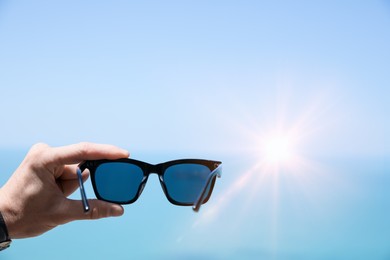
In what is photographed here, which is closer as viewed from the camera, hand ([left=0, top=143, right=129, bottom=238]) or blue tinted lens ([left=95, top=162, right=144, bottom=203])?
hand ([left=0, top=143, right=129, bottom=238])

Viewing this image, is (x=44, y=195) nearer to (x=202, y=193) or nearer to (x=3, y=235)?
(x=3, y=235)

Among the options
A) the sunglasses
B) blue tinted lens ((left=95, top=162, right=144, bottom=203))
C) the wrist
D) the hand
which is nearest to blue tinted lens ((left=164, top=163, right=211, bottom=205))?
the sunglasses

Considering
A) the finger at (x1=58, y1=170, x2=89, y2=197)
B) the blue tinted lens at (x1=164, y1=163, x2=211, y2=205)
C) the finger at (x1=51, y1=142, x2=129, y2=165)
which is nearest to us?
the finger at (x1=51, y1=142, x2=129, y2=165)

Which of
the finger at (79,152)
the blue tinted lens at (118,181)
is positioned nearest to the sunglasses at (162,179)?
the blue tinted lens at (118,181)

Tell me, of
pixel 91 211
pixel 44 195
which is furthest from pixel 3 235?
pixel 91 211

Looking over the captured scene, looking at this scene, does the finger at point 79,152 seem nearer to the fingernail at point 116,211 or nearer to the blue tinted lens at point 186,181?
the fingernail at point 116,211

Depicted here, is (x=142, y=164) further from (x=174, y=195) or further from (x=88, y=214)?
(x=88, y=214)

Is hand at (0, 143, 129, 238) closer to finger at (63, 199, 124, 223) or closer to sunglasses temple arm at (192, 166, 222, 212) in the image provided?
finger at (63, 199, 124, 223)

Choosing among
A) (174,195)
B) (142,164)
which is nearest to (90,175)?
(142,164)
